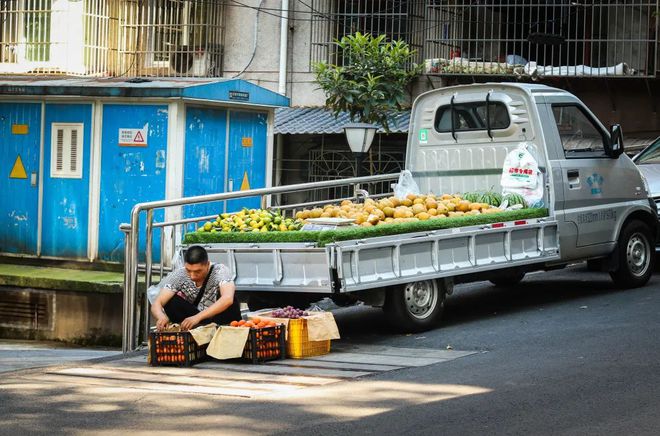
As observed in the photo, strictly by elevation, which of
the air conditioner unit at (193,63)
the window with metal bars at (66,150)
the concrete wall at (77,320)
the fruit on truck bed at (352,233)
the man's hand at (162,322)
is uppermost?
the air conditioner unit at (193,63)

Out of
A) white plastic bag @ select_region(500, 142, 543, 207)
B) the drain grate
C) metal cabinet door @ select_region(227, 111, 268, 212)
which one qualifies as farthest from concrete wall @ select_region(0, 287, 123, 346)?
white plastic bag @ select_region(500, 142, 543, 207)

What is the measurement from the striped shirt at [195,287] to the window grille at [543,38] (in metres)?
12.8

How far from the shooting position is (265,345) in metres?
10.5

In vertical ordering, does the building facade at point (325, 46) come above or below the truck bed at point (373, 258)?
above

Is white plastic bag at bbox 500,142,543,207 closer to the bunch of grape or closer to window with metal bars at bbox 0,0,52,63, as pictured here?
the bunch of grape

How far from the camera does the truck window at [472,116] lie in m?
13.7

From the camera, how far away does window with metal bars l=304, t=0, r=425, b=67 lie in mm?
24422

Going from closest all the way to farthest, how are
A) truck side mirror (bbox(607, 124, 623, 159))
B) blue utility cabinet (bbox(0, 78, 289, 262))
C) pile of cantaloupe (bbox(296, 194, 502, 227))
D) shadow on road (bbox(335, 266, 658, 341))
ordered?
1. pile of cantaloupe (bbox(296, 194, 502, 227))
2. shadow on road (bbox(335, 266, 658, 341))
3. truck side mirror (bbox(607, 124, 623, 159))
4. blue utility cabinet (bbox(0, 78, 289, 262))

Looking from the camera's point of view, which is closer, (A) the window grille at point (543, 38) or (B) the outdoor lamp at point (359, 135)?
(B) the outdoor lamp at point (359, 135)

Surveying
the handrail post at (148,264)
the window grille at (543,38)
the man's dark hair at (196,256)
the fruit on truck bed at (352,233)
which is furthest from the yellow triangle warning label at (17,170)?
the window grille at (543,38)

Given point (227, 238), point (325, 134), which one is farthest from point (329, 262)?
point (325, 134)

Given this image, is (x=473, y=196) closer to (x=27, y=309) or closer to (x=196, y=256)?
(x=196, y=256)

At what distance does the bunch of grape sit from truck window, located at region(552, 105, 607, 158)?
417 centimetres

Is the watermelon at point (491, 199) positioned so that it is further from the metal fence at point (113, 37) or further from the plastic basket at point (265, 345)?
the metal fence at point (113, 37)
